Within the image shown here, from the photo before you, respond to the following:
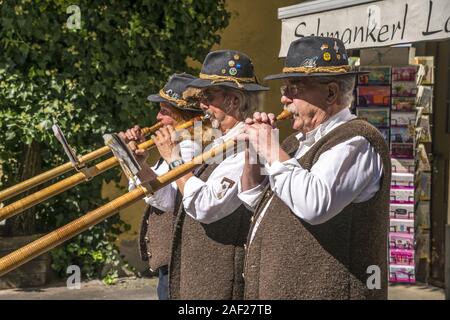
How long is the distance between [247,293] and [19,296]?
4.06m

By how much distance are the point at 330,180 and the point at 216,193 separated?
675 mm

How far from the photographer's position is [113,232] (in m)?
7.07

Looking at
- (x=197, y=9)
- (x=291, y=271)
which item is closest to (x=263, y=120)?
(x=291, y=271)

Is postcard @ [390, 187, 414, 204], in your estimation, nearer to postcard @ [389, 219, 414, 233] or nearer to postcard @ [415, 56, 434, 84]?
postcard @ [389, 219, 414, 233]

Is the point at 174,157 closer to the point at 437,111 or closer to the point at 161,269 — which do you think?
the point at 161,269

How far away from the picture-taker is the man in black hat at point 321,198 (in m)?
2.51

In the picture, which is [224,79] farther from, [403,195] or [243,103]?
[403,195]

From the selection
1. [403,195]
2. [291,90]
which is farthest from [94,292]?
[291,90]

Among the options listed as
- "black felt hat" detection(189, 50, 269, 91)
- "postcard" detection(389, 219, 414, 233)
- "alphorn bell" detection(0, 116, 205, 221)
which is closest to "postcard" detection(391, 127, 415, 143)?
"postcard" detection(389, 219, 414, 233)

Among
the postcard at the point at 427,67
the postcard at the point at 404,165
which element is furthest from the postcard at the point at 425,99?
the postcard at the point at 404,165

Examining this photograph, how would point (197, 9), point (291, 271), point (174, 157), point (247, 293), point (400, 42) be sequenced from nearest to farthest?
point (291, 271) < point (247, 293) < point (174, 157) < point (400, 42) < point (197, 9)

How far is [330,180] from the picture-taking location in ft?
8.16

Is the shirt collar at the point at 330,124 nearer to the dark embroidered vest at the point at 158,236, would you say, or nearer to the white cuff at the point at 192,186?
the white cuff at the point at 192,186

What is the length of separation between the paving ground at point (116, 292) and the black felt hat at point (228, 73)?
3.40m
